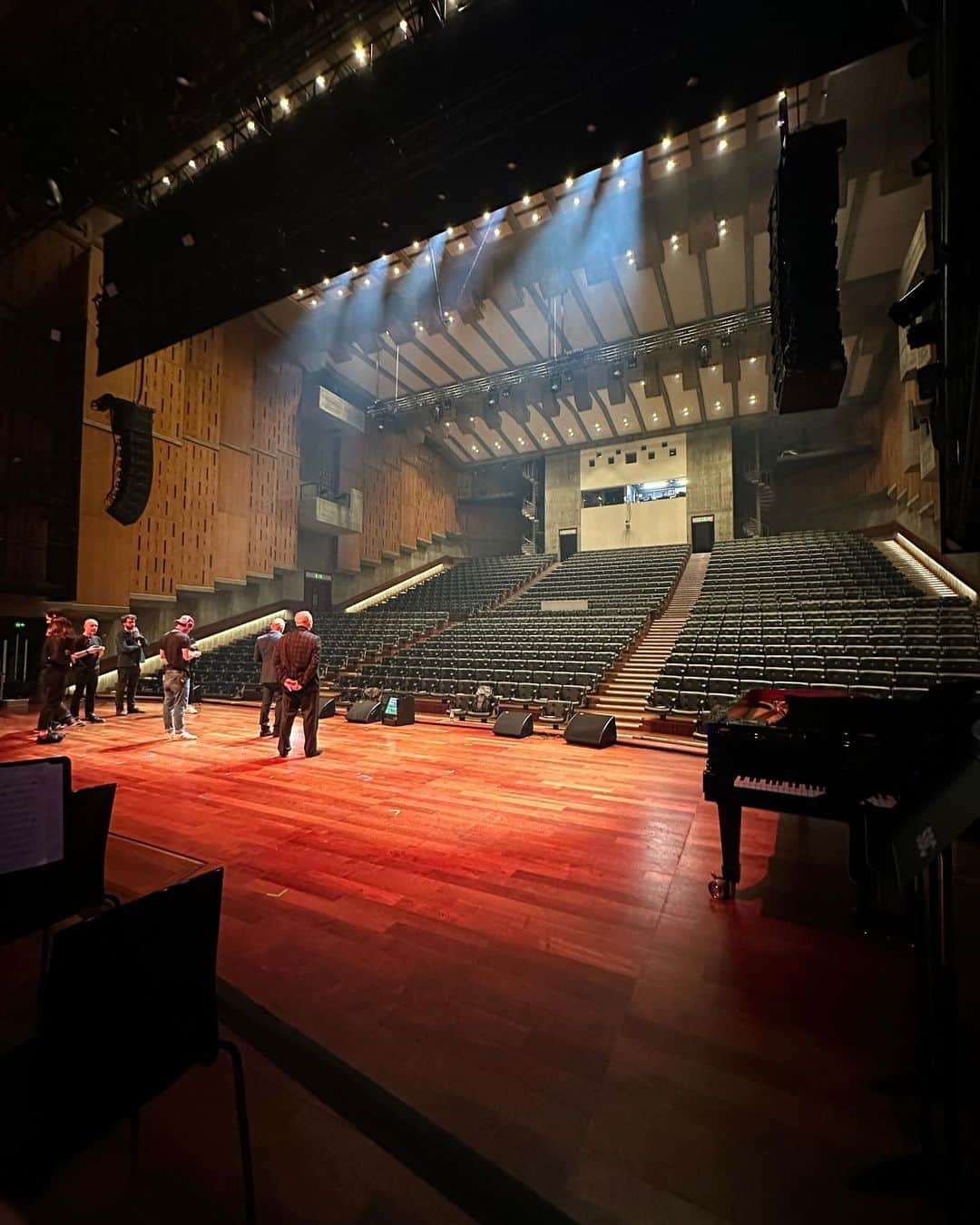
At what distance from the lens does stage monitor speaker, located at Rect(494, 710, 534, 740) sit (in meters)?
5.68

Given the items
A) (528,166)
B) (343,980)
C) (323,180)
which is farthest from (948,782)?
(323,180)

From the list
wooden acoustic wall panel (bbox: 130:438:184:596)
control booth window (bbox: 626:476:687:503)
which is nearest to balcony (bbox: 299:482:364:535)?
wooden acoustic wall panel (bbox: 130:438:184:596)

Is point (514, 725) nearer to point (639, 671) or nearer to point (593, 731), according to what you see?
point (593, 731)

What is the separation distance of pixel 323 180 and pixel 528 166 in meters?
1.63

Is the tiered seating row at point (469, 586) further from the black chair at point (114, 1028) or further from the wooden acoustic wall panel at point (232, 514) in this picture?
the black chair at point (114, 1028)

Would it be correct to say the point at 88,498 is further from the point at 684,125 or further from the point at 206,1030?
the point at 206,1030

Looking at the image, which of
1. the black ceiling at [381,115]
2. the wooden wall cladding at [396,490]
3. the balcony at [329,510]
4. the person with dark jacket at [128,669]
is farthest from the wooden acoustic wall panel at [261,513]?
the black ceiling at [381,115]

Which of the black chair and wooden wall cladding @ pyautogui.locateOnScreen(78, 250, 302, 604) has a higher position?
wooden wall cladding @ pyautogui.locateOnScreen(78, 250, 302, 604)

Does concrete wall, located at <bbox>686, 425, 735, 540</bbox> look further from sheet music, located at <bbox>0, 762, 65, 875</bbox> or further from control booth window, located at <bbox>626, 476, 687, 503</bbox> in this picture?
sheet music, located at <bbox>0, 762, 65, 875</bbox>

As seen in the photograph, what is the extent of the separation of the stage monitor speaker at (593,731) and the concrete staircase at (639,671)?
0.58m

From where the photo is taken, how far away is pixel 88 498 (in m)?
8.52

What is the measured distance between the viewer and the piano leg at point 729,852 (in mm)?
2062

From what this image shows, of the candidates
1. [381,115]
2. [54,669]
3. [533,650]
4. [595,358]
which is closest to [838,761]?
[381,115]

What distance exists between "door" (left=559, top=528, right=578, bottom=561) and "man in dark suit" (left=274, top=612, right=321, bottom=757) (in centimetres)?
1366
